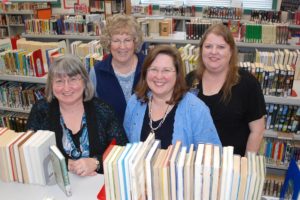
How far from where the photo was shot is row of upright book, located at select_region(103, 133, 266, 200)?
1344 mm

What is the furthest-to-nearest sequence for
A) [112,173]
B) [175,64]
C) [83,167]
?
[175,64], [83,167], [112,173]

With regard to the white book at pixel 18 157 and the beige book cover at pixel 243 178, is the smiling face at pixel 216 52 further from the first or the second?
the white book at pixel 18 157

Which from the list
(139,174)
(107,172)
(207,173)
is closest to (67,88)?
(107,172)

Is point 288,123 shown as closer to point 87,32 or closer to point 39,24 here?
point 87,32

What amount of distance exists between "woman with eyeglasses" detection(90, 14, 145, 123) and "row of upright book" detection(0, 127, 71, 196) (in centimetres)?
89

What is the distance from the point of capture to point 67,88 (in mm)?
2018

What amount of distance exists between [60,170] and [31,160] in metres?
0.20

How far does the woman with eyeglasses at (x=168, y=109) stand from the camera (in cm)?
193

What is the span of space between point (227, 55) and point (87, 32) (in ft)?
15.1

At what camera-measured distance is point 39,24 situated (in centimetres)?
652

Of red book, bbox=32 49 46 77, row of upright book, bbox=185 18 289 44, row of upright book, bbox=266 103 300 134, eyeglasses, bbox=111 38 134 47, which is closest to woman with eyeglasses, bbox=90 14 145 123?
eyeglasses, bbox=111 38 134 47

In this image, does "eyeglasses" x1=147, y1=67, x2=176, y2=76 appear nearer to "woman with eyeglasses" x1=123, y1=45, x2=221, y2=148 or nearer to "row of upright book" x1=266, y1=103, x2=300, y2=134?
"woman with eyeglasses" x1=123, y1=45, x2=221, y2=148

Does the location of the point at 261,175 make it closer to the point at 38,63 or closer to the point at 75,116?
the point at 75,116

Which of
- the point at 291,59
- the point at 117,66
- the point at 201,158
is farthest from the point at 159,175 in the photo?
the point at 291,59
